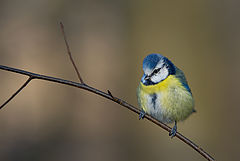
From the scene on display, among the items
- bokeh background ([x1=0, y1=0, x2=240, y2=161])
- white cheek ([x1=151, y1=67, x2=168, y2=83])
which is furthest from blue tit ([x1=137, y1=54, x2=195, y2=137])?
bokeh background ([x1=0, y1=0, x2=240, y2=161])

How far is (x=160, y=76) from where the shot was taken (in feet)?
7.65

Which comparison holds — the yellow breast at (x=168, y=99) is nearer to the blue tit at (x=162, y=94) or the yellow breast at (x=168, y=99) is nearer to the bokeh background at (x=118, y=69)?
the blue tit at (x=162, y=94)

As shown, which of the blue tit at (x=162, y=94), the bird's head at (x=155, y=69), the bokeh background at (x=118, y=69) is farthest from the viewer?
the bokeh background at (x=118, y=69)

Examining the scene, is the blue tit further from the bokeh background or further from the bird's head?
the bokeh background

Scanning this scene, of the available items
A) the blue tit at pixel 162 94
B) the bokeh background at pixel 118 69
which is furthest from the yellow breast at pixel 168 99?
the bokeh background at pixel 118 69

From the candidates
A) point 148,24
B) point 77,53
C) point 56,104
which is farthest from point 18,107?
point 148,24

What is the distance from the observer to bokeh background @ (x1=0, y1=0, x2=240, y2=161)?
4340 mm

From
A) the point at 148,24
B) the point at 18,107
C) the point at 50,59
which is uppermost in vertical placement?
the point at 148,24

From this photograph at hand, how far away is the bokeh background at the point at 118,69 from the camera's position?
14.2 ft

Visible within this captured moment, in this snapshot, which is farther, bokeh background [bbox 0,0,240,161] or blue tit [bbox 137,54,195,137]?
bokeh background [bbox 0,0,240,161]

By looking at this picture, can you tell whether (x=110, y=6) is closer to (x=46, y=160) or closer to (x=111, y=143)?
(x=111, y=143)

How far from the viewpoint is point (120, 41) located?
476 centimetres

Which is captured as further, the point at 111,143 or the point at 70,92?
the point at 111,143

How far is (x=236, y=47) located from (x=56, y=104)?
2.82 m
